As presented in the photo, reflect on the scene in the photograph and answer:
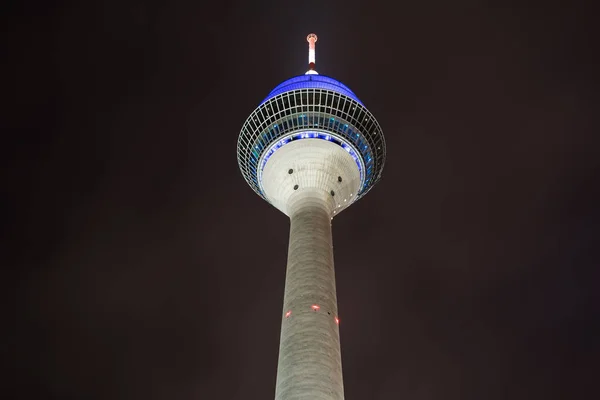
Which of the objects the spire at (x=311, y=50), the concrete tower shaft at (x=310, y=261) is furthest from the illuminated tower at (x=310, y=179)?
the spire at (x=311, y=50)

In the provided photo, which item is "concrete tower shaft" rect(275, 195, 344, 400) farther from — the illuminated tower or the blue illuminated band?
the blue illuminated band

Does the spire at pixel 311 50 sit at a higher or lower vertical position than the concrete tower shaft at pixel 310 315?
higher

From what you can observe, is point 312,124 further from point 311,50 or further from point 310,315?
point 310,315

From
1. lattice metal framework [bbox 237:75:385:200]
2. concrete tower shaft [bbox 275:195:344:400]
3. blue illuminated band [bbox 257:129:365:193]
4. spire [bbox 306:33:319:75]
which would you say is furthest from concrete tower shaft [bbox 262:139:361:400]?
spire [bbox 306:33:319:75]

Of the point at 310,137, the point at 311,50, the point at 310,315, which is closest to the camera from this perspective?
the point at 310,315

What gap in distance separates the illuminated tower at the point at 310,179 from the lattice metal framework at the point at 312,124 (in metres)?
0.11

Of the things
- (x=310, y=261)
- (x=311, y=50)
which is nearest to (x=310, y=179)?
(x=310, y=261)

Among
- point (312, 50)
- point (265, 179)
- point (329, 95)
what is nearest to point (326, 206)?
point (265, 179)

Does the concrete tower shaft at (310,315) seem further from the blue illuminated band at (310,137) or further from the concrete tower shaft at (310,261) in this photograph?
the blue illuminated band at (310,137)

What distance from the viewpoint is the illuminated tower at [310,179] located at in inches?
1690

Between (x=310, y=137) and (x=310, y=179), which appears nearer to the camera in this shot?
(x=310, y=179)

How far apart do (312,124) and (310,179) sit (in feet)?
23.5

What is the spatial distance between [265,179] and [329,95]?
1183 centimetres

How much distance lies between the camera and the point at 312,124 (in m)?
59.3
